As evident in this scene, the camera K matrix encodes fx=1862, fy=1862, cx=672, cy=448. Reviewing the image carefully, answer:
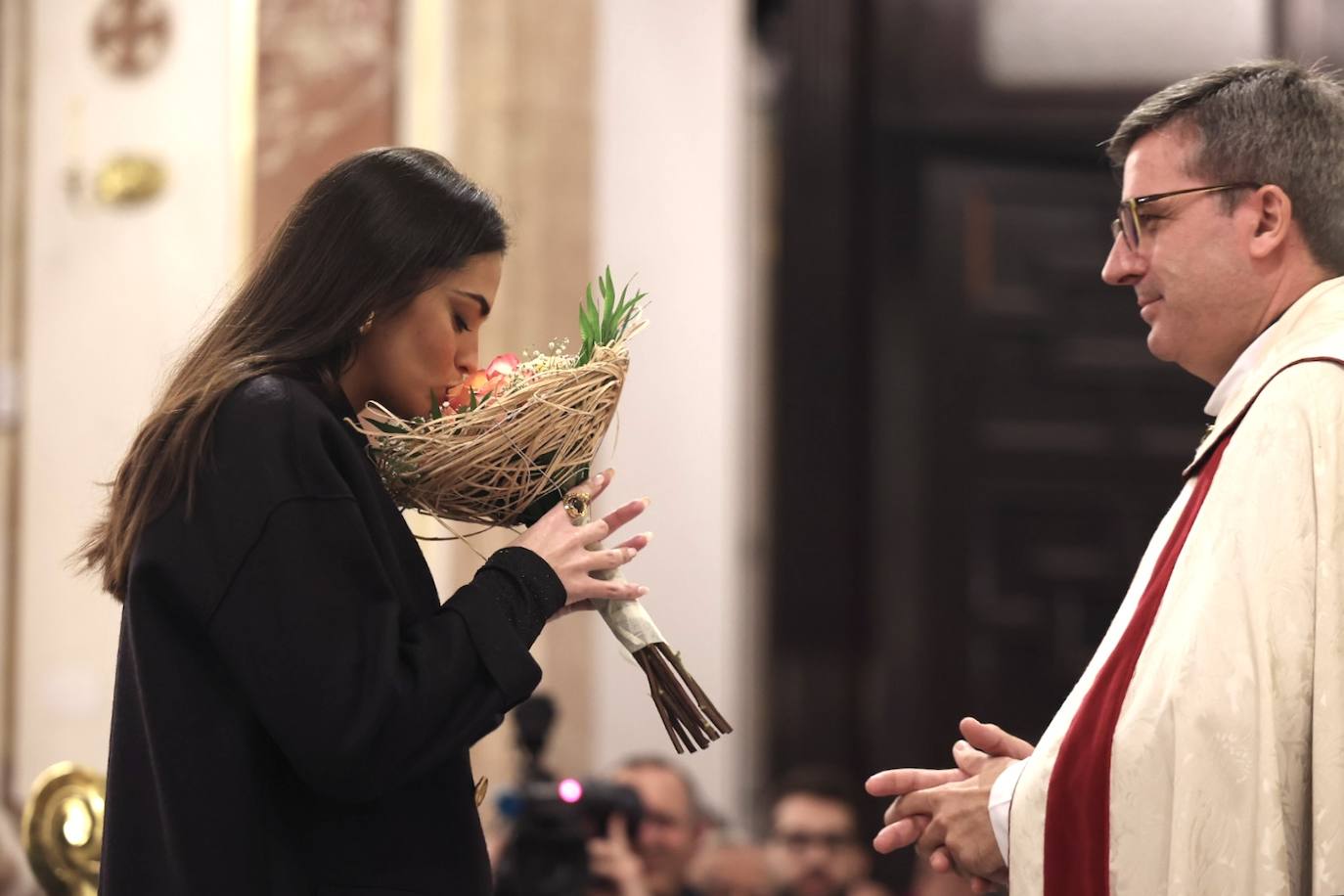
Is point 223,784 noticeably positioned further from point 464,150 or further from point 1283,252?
point 464,150

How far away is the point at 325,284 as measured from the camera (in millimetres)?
2324

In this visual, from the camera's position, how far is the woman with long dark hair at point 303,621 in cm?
212

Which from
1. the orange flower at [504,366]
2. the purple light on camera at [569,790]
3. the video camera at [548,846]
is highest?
the orange flower at [504,366]

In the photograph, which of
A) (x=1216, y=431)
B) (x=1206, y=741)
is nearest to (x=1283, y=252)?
(x=1216, y=431)

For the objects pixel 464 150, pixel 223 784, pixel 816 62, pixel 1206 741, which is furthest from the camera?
pixel 816 62

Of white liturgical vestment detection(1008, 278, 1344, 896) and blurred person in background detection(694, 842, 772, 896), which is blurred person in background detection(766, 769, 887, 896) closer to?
blurred person in background detection(694, 842, 772, 896)

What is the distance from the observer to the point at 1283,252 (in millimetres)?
2658

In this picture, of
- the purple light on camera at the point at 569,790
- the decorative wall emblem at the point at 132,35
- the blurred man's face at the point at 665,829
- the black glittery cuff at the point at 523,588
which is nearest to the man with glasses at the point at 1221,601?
the black glittery cuff at the point at 523,588

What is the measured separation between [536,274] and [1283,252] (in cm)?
407

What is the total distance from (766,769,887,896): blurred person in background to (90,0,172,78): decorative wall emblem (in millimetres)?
3378

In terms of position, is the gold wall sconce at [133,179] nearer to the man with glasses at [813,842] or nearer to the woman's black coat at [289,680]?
the man with glasses at [813,842]

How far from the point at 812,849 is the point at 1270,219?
3436 mm

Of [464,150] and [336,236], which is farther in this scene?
[464,150]

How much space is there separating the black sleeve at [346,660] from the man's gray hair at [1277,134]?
4.20 feet
